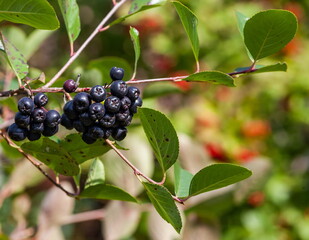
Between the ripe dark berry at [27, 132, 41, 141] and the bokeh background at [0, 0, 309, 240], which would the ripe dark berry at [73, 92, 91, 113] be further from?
the bokeh background at [0, 0, 309, 240]

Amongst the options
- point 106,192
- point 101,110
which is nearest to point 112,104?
point 101,110

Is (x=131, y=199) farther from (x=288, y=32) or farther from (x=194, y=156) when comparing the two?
(x=194, y=156)

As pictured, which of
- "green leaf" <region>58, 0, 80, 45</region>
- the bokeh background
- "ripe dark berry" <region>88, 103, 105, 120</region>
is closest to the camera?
"ripe dark berry" <region>88, 103, 105, 120</region>

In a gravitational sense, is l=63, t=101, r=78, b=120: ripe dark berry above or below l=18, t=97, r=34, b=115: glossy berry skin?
below

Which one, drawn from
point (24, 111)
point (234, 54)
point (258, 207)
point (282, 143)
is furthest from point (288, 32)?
point (282, 143)

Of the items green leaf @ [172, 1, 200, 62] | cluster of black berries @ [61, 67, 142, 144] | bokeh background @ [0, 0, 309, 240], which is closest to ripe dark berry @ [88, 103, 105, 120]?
cluster of black berries @ [61, 67, 142, 144]

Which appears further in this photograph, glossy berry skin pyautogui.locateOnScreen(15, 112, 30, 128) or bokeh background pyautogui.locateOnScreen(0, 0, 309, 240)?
bokeh background pyautogui.locateOnScreen(0, 0, 309, 240)

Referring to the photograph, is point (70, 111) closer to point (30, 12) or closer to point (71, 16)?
point (30, 12)
